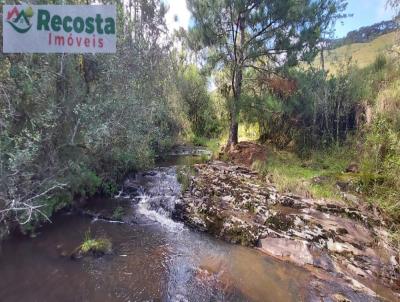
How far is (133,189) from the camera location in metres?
6.78

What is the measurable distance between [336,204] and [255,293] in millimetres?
2668

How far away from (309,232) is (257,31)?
6331 millimetres

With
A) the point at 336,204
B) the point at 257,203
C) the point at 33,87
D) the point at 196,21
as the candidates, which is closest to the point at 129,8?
the point at 196,21

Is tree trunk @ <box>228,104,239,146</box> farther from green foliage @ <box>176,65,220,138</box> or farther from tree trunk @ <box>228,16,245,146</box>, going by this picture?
green foliage @ <box>176,65,220,138</box>

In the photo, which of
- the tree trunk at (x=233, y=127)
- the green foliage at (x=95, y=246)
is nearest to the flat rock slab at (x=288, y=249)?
the green foliage at (x=95, y=246)

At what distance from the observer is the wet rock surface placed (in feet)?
12.4

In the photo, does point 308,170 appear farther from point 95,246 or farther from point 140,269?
point 95,246

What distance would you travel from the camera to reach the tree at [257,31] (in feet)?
27.1

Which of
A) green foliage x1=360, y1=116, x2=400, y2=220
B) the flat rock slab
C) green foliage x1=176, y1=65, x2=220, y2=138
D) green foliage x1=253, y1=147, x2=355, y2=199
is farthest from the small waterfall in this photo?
green foliage x1=176, y1=65, x2=220, y2=138

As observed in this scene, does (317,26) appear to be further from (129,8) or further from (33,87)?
(33,87)

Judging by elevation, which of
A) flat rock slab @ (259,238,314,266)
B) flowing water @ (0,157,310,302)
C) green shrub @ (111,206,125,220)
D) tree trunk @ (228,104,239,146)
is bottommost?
flowing water @ (0,157,310,302)

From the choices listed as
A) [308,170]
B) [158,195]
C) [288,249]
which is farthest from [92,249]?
[308,170]

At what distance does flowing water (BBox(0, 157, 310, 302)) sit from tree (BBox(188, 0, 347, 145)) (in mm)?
5484

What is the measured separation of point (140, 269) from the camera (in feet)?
13.2
